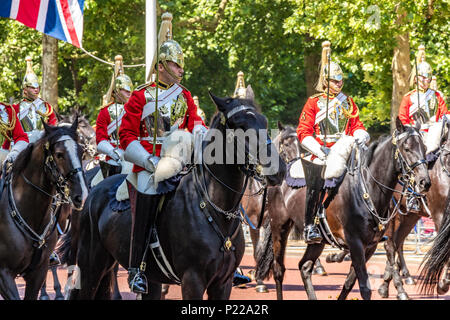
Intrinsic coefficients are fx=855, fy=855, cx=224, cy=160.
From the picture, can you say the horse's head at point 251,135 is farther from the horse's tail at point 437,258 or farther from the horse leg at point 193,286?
the horse's tail at point 437,258

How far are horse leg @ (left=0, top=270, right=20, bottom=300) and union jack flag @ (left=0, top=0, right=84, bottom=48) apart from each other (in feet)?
12.0

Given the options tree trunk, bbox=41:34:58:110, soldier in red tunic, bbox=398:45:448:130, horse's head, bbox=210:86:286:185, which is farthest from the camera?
tree trunk, bbox=41:34:58:110

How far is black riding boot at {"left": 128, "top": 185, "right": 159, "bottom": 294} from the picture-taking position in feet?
21.9

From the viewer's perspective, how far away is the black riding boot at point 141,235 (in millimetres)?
6684

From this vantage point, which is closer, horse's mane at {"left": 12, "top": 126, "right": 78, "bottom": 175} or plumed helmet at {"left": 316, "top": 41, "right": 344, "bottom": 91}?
horse's mane at {"left": 12, "top": 126, "right": 78, "bottom": 175}

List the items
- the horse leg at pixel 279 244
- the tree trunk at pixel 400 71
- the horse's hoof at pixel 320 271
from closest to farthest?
1. the horse leg at pixel 279 244
2. the horse's hoof at pixel 320 271
3. the tree trunk at pixel 400 71

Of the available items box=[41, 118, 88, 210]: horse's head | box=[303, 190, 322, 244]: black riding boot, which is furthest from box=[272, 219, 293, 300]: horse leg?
box=[41, 118, 88, 210]: horse's head

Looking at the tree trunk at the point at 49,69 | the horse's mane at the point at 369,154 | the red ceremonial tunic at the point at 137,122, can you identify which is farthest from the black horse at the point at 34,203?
the tree trunk at the point at 49,69

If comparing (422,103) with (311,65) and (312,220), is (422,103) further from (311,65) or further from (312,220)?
(311,65)

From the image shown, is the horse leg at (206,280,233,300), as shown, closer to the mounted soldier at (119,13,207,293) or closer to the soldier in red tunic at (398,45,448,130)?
the mounted soldier at (119,13,207,293)

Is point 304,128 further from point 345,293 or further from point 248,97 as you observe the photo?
point 248,97

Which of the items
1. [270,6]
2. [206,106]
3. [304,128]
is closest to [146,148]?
[304,128]

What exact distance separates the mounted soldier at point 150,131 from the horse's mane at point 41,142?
3.64 feet

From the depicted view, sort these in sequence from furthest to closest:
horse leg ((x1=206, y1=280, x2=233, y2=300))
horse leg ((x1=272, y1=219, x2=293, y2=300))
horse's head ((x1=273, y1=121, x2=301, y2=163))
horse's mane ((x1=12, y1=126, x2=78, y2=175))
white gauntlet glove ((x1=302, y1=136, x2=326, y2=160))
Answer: horse's head ((x1=273, y1=121, x2=301, y2=163)) → horse leg ((x1=272, y1=219, x2=293, y2=300)) → white gauntlet glove ((x1=302, y1=136, x2=326, y2=160)) → horse's mane ((x1=12, y1=126, x2=78, y2=175)) → horse leg ((x1=206, y1=280, x2=233, y2=300))
